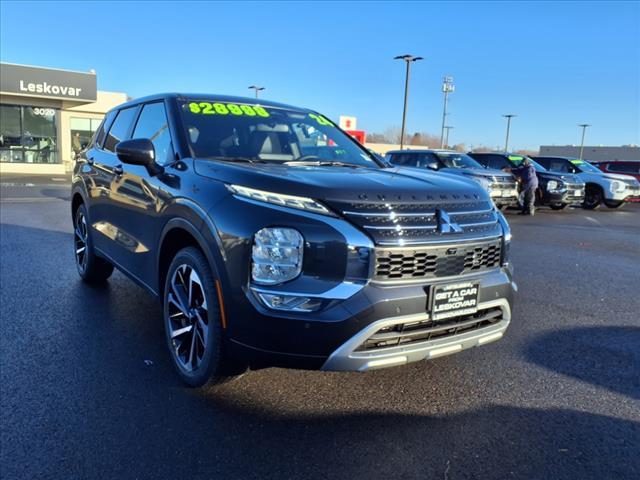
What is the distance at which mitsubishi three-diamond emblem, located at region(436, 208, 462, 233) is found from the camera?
288cm

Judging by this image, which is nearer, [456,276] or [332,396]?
[456,276]

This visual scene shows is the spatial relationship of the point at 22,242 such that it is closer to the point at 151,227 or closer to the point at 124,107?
the point at 124,107

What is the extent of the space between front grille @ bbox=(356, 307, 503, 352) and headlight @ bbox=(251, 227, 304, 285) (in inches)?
21.1

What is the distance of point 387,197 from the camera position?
2809mm

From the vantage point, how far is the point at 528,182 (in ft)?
50.3

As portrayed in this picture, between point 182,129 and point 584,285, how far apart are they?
206 inches

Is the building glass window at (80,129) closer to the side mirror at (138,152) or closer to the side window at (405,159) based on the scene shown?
the side window at (405,159)

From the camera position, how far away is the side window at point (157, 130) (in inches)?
146

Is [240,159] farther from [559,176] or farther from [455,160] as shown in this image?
[559,176]

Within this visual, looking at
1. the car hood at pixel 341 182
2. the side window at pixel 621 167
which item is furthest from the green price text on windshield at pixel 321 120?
the side window at pixel 621 167

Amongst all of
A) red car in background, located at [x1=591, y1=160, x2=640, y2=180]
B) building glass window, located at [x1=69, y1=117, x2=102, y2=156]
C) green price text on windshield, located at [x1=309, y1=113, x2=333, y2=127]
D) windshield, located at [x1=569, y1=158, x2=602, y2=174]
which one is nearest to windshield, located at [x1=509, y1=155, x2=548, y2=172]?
windshield, located at [x1=569, y1=158, x2=602, y2=174]

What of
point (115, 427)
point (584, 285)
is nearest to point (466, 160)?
point (584, 285)

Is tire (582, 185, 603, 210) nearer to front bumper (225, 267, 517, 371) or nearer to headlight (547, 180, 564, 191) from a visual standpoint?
headlight (547, 180, 564, 191)

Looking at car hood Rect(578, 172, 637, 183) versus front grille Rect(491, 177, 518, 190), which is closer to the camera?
front grille Rect(491, 177, 518, 190)
